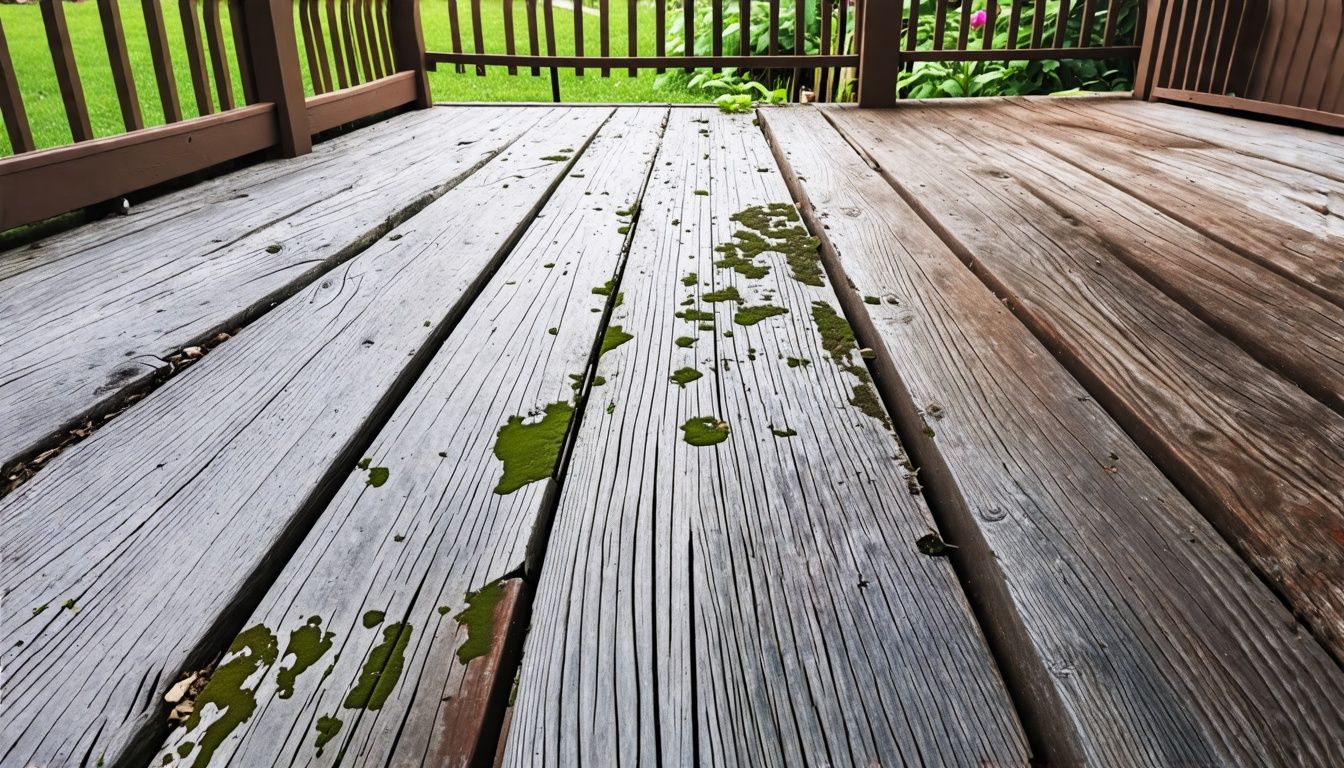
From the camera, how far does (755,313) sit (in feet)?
4.17

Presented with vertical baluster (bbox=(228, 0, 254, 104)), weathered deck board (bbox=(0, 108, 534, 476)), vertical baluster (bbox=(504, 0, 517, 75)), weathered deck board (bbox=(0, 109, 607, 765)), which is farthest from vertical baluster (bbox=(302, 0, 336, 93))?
weathered deck board (bbox=(0, 109, 607, 765))

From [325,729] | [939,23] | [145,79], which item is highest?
[939,23]

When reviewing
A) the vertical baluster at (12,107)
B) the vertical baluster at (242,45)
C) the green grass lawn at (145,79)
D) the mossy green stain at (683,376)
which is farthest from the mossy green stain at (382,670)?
the green grass lawn at (145,79)

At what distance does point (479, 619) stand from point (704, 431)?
14.6 inches

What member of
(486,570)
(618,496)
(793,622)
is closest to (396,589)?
(486,570)

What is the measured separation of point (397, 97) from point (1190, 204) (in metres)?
3.14

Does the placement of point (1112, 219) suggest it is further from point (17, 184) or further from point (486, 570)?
point (17, 184)

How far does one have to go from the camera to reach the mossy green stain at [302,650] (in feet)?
1.95

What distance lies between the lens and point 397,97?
12.0ft

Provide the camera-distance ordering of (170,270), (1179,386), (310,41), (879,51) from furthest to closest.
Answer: (879,51) < (310,41) < (170,270) < (1179,386)

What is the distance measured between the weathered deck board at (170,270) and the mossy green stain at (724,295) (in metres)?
0.74

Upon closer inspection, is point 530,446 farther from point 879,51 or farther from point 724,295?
point 879,51

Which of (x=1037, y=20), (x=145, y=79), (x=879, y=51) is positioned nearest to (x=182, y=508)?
(x=879, y=51)

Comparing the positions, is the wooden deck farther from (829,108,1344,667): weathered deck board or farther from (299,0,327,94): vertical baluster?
(299,0,327,94): vertical baluster
